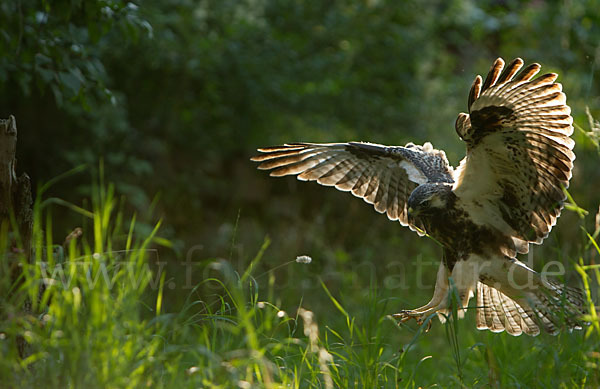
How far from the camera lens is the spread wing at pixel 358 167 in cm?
547

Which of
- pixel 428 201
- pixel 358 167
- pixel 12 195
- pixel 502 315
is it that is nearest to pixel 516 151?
pixel 428 201

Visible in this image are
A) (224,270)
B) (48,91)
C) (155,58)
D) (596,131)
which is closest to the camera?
(224,270)

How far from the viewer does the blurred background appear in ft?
25.9

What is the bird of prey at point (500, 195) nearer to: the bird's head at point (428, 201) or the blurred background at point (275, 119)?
the bird's head at point (428, 201)

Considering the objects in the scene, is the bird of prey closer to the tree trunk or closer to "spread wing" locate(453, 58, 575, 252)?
"spread wing" locate(453, 58, 575, 252)

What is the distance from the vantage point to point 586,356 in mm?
2975

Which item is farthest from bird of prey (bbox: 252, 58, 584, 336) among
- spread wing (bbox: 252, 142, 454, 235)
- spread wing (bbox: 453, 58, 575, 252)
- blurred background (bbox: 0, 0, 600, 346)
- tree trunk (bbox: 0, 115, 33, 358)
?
blurred background (bbox: 0, 0, 600, 346)

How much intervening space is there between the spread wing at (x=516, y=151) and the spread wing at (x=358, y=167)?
978 millimetres

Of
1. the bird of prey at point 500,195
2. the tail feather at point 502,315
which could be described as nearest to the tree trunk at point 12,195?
the bird of prey at point 500,195

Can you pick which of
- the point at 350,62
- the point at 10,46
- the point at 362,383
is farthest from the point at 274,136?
the point at 362,383

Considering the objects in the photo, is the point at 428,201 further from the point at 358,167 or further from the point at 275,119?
the point at 275,119

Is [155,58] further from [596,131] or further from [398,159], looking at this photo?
[596,131]

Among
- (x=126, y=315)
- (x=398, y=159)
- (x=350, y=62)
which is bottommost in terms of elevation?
(x=126, y=315)

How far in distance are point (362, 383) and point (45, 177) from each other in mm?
5934
